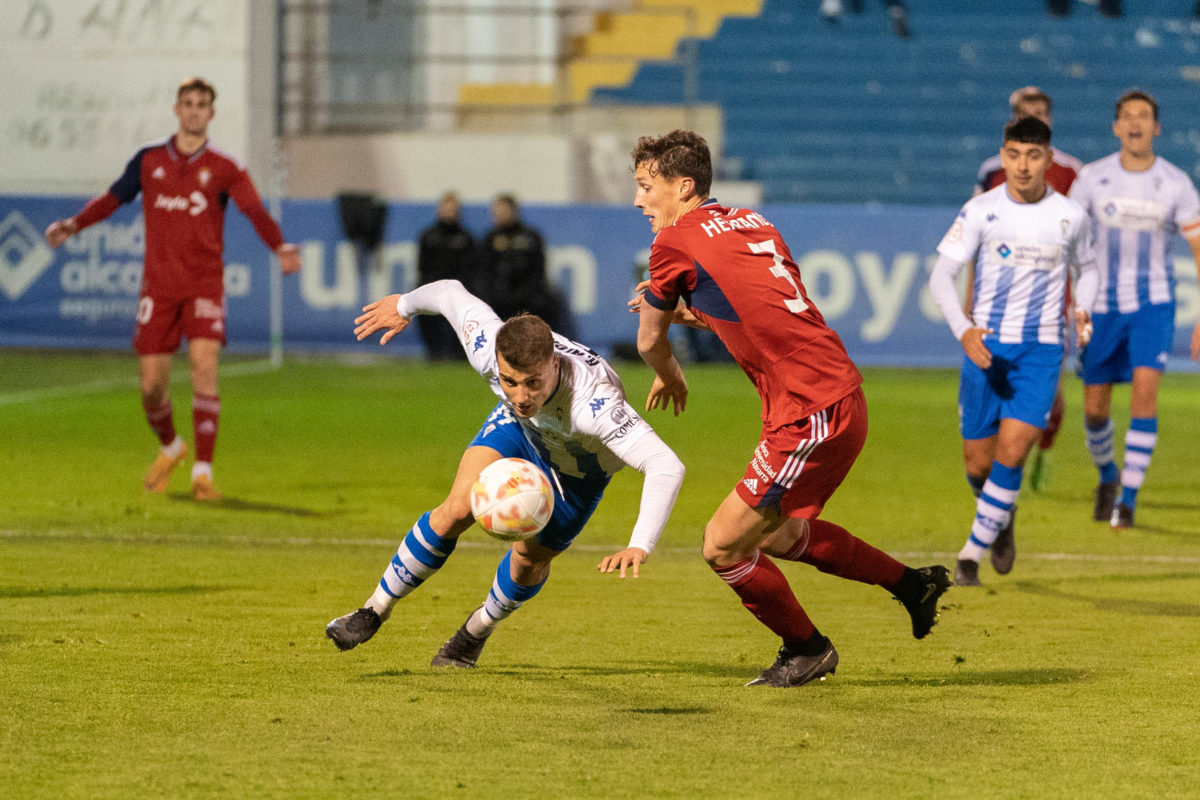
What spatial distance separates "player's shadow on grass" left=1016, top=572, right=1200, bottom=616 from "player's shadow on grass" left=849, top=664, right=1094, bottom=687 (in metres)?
1.33

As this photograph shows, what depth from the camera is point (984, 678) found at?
5895 millimetres

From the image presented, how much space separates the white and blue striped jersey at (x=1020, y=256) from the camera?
25.2 ft

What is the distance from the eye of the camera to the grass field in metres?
4.61

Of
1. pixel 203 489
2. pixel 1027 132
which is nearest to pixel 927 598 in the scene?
pixel 1027 132

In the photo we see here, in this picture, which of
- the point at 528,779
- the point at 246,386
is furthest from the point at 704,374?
the point at 528,779

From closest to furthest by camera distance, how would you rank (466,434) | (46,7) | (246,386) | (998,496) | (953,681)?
(953,681) → (998,496) → (466,434) → (246,386) → (46,7)

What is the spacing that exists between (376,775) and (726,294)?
1885mm

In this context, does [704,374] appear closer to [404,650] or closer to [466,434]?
[466,434]

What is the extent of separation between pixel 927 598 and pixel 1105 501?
4.28 metres

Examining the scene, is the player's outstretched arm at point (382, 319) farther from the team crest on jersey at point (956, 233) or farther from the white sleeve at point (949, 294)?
the team crest on jersey at point (956, 233)

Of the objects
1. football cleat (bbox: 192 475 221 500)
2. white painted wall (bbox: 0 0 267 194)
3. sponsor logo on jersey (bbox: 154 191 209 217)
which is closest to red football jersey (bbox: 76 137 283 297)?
sponsor logo on jersey (bbox: 154 191 209 217)

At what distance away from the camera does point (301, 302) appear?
67.3 ft

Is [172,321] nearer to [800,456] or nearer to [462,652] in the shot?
[462,652]

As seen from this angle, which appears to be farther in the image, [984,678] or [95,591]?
[95,591]
